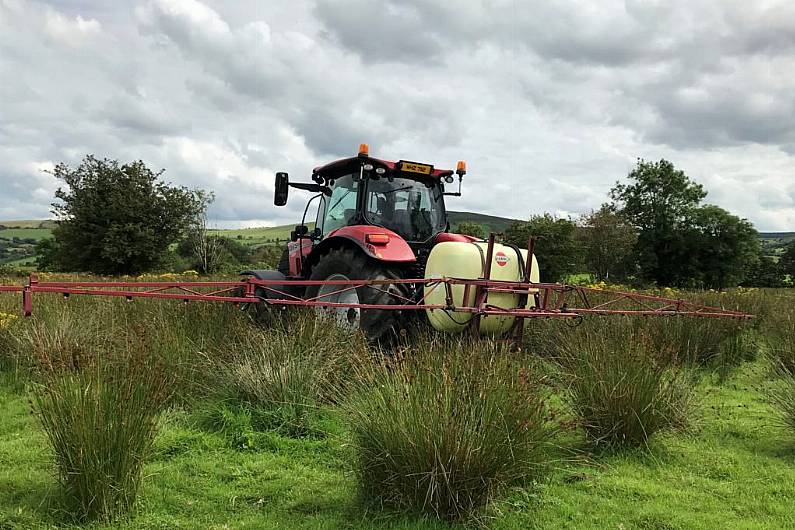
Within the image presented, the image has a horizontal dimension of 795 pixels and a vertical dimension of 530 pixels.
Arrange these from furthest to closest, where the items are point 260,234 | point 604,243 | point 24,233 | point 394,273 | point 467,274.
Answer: point 260,234, point 24,233, point 604,243, point 394,273, point 467,274

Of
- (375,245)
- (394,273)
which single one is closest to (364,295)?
(394,273)

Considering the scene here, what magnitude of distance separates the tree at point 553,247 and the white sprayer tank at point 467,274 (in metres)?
21.0

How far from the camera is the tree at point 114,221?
27250 millimetres

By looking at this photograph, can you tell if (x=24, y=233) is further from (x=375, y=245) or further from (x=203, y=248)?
(x=375, y=245)

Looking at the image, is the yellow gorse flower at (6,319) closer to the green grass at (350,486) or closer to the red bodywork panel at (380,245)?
the green grass at (350,486)

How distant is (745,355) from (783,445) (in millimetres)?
3438

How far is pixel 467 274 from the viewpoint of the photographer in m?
5.07

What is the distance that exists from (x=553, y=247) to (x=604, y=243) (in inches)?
397

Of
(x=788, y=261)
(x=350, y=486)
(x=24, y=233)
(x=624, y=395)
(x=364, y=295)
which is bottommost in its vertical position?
(x=350, y=486)

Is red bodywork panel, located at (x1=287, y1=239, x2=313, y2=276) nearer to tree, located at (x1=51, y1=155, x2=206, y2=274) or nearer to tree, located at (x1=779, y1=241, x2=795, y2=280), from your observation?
tree, located at (x1=51, y1=155, x2=206, y2=274)

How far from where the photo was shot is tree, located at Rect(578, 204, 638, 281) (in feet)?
120

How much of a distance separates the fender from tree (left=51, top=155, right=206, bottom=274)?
77.0ft

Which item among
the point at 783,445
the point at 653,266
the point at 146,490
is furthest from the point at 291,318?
the point at 653,266

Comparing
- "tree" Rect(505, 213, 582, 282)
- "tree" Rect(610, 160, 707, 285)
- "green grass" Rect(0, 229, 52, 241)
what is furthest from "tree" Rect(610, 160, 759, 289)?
"green grass" Rect(0, 229, 52, 241)
